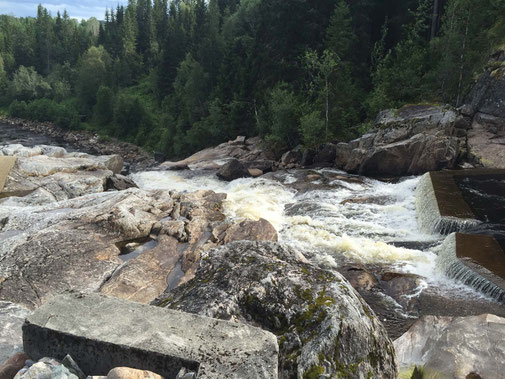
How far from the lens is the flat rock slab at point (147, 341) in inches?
142

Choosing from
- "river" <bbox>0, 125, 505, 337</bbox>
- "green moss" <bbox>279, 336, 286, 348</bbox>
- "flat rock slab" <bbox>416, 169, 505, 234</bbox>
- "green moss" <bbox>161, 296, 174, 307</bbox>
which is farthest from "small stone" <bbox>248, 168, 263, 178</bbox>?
"green moss" <bbox>279, 336, 286, 348</bbox>

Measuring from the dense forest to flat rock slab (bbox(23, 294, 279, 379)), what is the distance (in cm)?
3054

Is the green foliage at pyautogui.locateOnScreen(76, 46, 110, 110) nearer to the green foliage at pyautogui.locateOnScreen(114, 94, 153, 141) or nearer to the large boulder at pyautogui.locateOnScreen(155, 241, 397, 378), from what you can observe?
the green foliage at pyautogui.locateOnScreen(114, 94, 153, 141)

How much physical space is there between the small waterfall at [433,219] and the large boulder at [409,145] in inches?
252

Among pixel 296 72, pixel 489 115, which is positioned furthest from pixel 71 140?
pixel 489 115

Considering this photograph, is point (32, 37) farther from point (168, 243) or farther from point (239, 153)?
point (168, 243)

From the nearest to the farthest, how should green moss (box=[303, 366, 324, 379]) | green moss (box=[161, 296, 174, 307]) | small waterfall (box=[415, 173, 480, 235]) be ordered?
green moss (box=[303, 366, 324, 379]) < green moss (box=[161, 296, 174, 307]) < small waterfall (box=[415, 173, 480, 235])

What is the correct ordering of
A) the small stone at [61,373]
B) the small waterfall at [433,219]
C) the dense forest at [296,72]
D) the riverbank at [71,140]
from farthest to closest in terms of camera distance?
the riverbank at [71,140]
the dense forest at [296,72]
the small waterfall at [433,219]
the small stone at [61,373]

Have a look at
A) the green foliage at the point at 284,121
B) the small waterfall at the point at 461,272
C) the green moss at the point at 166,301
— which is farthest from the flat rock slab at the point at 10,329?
the green foliage at the point at 284,121

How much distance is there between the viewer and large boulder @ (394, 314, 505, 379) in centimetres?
606

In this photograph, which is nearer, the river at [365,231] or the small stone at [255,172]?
the river at [365,231]

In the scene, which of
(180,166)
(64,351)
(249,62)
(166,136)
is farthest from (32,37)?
(64,351)

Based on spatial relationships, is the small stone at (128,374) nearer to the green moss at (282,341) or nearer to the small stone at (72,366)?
the small stone at (72,366)

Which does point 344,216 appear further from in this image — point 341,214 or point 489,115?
point 489,115
